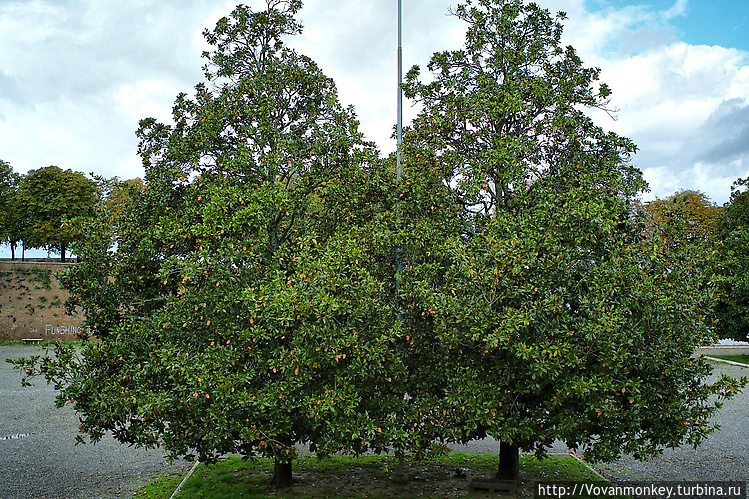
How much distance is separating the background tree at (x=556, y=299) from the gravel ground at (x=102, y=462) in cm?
477

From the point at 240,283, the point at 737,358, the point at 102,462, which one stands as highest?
the point at 240,283

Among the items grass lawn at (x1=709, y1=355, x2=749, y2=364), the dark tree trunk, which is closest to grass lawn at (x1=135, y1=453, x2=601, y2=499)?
the dark tree trunk

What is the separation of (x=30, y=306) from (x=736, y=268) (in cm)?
3935

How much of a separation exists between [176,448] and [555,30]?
859 centimetres

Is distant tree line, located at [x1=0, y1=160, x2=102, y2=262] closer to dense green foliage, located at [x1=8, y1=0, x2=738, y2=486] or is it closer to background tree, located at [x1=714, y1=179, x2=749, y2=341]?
dense green foliage, located at [x1=8, y1=0, x2=738, y2=486]

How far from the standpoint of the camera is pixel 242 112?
9180 millimetres

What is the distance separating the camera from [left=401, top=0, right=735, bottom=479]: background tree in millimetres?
7414

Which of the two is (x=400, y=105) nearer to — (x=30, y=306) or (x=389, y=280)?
(x=389, y=280)

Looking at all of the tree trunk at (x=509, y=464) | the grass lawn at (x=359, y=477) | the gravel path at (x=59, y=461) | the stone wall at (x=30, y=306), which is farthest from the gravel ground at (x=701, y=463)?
the stone wall at (x=30, y=306)

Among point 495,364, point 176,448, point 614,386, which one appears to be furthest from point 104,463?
point 614,386

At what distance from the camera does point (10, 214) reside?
45.1 meters

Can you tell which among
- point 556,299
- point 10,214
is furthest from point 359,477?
point 10,214

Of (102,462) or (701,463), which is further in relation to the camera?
(102,462)

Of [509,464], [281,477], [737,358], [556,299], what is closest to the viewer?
[556,299]
